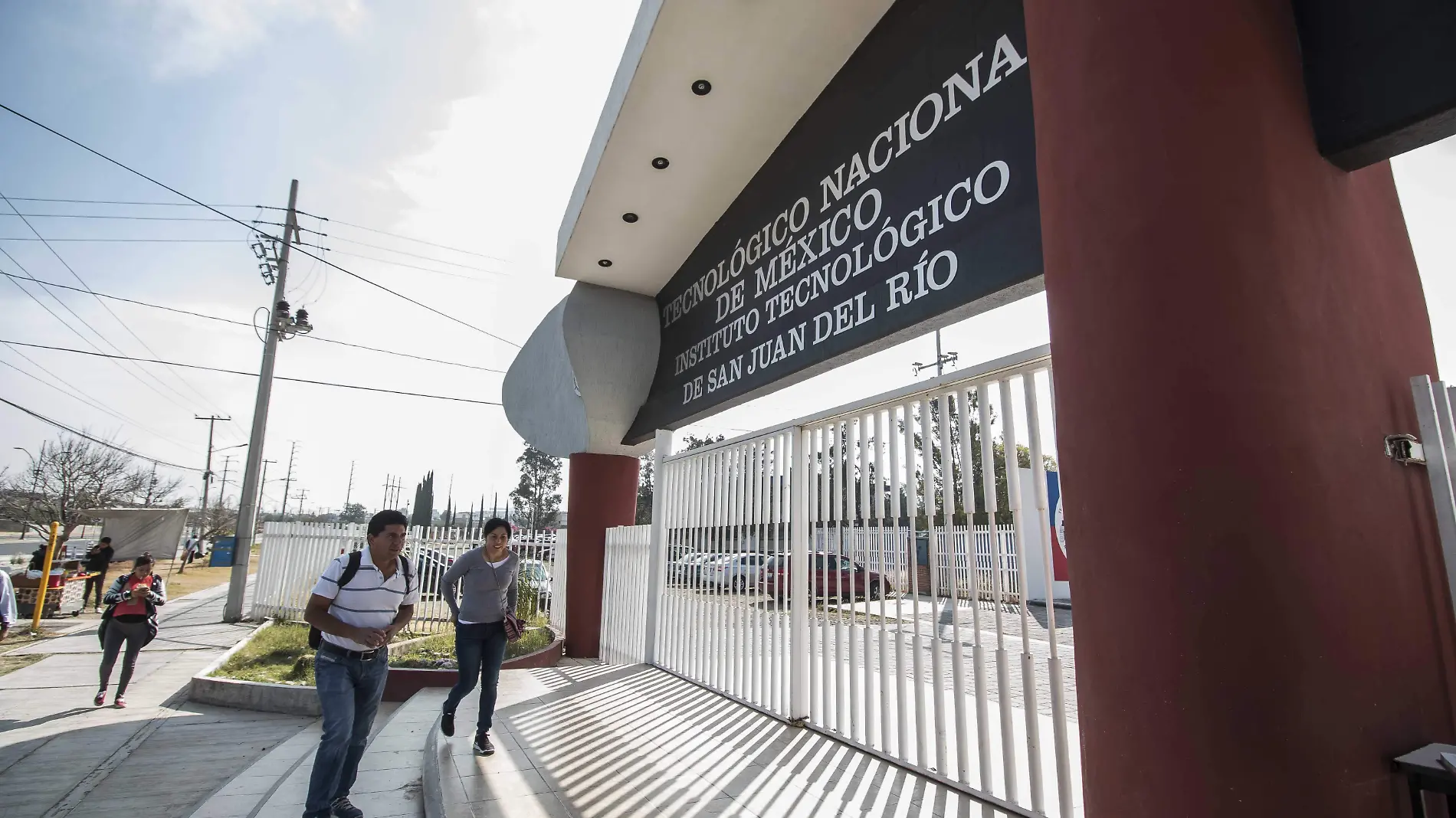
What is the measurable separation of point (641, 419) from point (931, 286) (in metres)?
6.01

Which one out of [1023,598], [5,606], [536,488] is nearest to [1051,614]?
[1023,598]

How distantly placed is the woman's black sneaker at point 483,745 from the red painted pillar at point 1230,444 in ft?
12.9

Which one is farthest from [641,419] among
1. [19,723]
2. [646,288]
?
[19,723]

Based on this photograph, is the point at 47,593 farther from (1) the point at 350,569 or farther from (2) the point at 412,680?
(1) the point at 350,569

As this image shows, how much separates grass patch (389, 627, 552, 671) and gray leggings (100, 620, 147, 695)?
102 inches

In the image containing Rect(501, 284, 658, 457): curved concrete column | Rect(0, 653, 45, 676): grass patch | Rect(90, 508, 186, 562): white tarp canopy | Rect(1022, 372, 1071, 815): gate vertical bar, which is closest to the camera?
Rect(1022, 372, 1071, 815): gate vertical bar

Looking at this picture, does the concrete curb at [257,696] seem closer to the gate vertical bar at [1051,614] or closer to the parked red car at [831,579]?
the parked red car at [831,579]

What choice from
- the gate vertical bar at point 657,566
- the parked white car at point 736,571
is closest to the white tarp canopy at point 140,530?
the gate vertical bar at point 657,566

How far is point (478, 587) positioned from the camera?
4.96m

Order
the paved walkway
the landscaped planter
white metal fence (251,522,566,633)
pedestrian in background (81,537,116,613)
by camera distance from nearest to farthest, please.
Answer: the paved walkway, the landscaped planter, white metal fence (251,522,566,633), pedestrian in background (81,537,116,613)

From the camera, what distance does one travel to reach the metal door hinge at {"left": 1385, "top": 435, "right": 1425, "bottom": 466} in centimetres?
203

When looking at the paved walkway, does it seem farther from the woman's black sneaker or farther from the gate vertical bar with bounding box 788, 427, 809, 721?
the gate vertical bar with bounding box 788, 427, 809, 721

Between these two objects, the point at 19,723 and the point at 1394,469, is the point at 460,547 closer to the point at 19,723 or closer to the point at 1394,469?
the point at 19,723

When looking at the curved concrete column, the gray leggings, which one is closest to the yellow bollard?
the gray leggings
